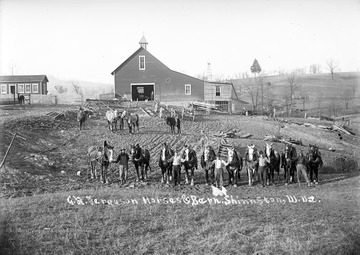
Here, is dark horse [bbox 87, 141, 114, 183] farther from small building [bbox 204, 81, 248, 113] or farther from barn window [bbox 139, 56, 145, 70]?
small building [bbox 204, 81, 248, 113]

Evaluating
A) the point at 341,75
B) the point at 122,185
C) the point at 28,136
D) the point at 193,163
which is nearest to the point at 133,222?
the point at 122,185

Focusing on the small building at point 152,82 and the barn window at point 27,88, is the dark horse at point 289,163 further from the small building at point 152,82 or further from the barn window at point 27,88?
the barn window at point 27,88

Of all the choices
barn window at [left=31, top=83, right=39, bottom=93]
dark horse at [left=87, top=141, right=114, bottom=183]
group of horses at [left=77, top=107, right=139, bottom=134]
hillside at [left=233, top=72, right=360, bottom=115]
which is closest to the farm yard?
dark horse at [left=87, top=141, right=114, bottom=183]

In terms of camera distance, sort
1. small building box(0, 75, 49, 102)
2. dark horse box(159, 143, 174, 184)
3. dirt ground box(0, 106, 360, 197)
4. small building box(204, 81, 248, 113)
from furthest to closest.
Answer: small building box(204, 81, 248, 113)
small building box(0, 75, 49, 102)
dark horse box(159, 143, 174, 184)
dirt ground box(0, 106, 360, 197)

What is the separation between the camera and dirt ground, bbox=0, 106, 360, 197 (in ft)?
45.7

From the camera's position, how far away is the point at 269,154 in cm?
1541

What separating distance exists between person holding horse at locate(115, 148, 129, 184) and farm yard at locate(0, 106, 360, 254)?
1.12 feet

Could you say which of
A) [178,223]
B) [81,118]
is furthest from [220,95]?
[178,223]

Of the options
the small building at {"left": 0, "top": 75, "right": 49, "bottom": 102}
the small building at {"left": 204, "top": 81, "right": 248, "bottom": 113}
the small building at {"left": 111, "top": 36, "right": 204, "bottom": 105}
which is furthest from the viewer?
the small building at {"left": 204, "top": 81, "right": 248, "bottom": 113}

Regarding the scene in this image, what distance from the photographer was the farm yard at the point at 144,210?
9.53 m

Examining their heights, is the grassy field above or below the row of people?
below

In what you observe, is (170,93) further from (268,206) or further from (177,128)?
(268,206)

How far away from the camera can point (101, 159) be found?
14.8 metres

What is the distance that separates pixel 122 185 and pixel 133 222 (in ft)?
13.1
